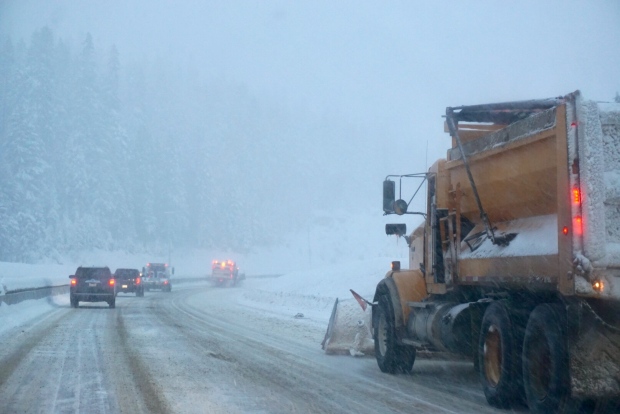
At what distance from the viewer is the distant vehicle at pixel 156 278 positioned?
54188 millimetres

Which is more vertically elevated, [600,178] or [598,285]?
[600,178]

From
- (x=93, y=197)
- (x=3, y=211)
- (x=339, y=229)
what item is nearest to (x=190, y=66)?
(x=339, y=229)

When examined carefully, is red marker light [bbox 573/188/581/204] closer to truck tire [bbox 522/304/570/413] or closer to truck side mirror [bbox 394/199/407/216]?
truck tire [bbox 522/304/570/413]

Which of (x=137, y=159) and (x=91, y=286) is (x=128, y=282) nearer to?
(x=91, y=286)

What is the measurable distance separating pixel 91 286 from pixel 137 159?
63865 millimetres

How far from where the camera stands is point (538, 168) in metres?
7.73

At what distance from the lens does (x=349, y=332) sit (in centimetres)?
1471

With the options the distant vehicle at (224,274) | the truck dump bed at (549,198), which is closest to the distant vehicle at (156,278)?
the distant vehicle at (224,274)

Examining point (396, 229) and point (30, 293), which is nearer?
point (396, 229)

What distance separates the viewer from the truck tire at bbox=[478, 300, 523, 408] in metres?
7.96

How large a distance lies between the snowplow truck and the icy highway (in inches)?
36.9

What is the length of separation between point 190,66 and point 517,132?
126 meters

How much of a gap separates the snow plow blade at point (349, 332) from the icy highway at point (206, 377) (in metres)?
0.39

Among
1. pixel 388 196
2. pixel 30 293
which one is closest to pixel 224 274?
pixel 30 293
